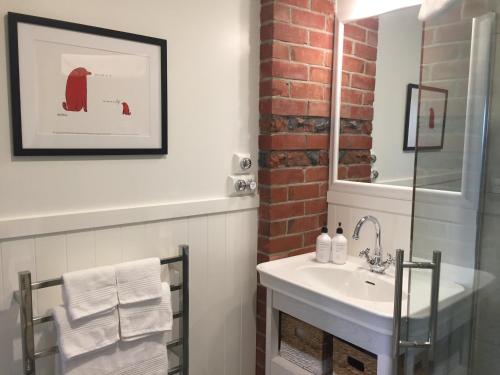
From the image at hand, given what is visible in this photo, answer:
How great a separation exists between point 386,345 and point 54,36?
148 cm

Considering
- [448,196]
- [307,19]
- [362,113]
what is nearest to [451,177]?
[448,196]

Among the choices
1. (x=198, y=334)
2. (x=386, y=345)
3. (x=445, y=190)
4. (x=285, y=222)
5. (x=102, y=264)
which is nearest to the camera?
(x=445, y=190)

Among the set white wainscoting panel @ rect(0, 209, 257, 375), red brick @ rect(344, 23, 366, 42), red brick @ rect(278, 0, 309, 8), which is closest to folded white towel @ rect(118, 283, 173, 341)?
white wainscoting panel @ rect(0, 209, 257, 375)

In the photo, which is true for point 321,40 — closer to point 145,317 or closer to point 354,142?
point 354,142

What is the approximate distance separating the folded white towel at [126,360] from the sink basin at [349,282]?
2.05 feet

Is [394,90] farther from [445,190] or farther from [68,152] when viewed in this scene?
[68,152]

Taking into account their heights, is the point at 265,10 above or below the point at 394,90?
above

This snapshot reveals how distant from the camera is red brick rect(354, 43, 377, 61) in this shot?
6.49 ft

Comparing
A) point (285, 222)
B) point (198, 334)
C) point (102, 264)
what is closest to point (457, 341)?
point (285, 222)

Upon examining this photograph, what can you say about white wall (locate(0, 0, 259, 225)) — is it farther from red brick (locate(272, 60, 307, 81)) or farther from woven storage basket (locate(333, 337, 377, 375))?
woven storage basket (locate(333, 337, 377, 375))

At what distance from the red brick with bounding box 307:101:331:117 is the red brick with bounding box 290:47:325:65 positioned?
190 millimetres

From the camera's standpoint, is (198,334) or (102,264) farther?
(198,334)

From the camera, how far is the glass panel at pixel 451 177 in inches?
46.9

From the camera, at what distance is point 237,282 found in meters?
1.96
